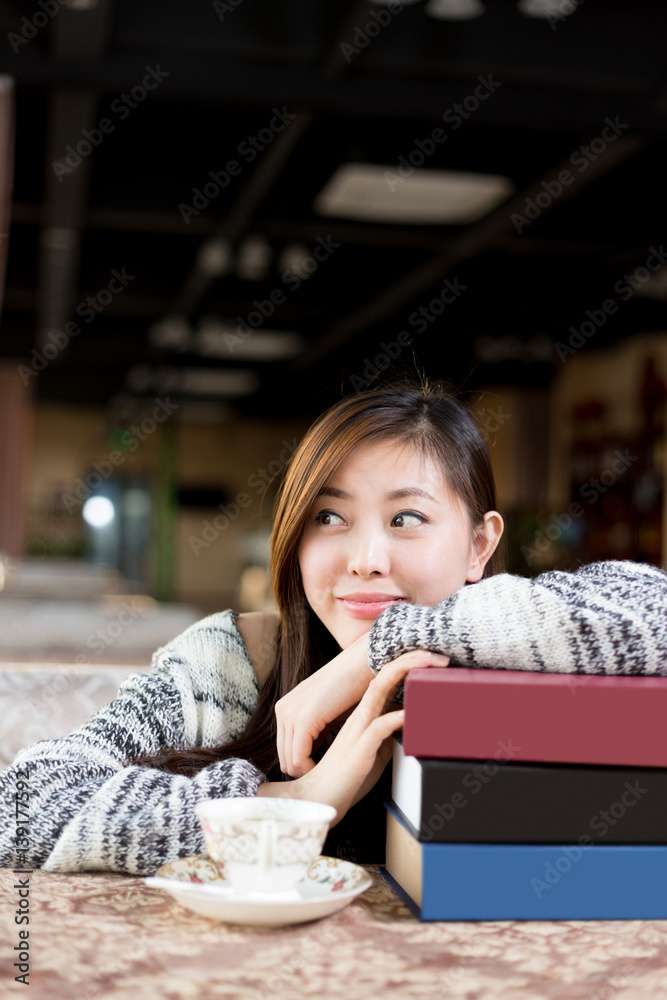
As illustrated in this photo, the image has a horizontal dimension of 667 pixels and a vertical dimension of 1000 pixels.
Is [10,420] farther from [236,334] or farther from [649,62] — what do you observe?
[649,62]

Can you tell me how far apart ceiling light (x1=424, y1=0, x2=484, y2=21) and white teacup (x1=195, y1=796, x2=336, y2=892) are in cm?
316

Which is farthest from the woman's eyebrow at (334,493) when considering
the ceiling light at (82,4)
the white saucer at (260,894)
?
the ceiling light at (82,4)

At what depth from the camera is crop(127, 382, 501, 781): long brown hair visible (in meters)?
1.21

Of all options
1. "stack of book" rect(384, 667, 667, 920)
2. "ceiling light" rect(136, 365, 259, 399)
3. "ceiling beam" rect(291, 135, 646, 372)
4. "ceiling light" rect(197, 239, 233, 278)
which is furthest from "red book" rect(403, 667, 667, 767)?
"ceiling light" rect(136, 365, 259, 399)

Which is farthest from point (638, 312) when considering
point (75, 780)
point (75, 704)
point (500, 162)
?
point (75, 780)

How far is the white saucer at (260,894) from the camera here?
2.48 ft

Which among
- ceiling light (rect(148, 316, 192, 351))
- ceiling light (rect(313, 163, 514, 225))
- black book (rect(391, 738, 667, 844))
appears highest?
ceiling light (rect(148, 316, 192, 351))

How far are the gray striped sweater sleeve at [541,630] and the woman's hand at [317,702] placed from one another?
114 mm

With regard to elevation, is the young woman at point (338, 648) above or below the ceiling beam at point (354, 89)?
below

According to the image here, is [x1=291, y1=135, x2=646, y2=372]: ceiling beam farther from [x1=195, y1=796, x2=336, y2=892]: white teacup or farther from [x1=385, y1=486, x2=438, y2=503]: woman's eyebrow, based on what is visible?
[x1=195, y1=796, x2=336, y2=892]: white teacup

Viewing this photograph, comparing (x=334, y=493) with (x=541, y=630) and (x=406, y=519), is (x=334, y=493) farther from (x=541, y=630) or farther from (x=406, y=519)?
(x=541, y=630)

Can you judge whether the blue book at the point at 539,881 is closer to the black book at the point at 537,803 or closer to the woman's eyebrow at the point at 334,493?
the black book at the point at 537,803

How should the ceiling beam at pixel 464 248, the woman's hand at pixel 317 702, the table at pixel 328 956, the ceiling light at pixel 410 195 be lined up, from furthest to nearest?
the ceiling light at pixel 410 195
the ceiling beam at pixel 464 248
the woman's hand at pixel 317 702
the table at pixel 328 956

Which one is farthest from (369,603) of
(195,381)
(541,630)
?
(195,381)
